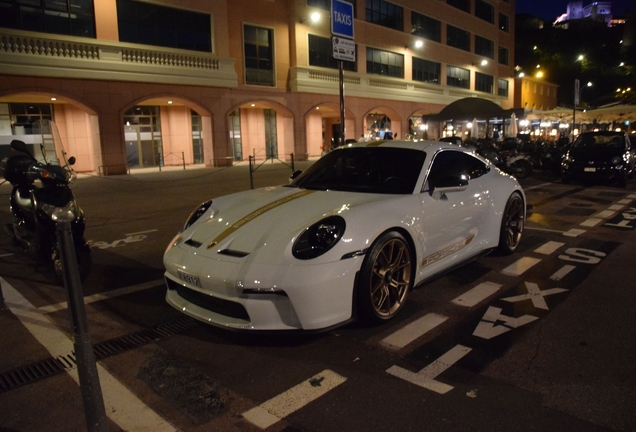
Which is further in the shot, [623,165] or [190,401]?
[623,165]

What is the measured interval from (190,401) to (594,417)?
2.35 metres

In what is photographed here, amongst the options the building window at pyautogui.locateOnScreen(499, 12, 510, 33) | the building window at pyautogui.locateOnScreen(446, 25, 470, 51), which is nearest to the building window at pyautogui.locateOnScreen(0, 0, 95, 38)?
the building window at pyautogui.locateOnScreen(446, 25, 470, 51)

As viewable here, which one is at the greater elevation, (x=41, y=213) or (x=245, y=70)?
(x=245, y=70)

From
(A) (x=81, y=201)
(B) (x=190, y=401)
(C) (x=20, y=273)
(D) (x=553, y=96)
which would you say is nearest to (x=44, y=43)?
(A) (x=81, y=201)

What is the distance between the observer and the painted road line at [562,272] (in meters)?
5.16

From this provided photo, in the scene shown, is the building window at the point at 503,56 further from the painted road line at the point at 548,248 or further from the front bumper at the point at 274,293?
the front bumper at the point at 274,293

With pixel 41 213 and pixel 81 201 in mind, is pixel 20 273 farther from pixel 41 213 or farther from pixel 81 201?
pixel 81 201

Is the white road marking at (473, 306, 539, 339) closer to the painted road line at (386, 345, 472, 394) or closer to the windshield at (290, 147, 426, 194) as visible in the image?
the painted road line at (386, 345, 472, 394)

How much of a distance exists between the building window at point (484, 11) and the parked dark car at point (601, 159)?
29.5 m

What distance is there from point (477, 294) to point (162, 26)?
1954 centimetres

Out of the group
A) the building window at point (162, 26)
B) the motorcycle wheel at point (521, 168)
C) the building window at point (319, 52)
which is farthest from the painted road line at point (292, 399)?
the building window at point (319, 52)

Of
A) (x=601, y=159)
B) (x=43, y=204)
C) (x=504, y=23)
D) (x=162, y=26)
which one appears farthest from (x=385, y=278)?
(x=504, y=23)

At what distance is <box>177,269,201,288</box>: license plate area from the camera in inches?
137

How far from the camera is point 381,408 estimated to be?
276 cm
